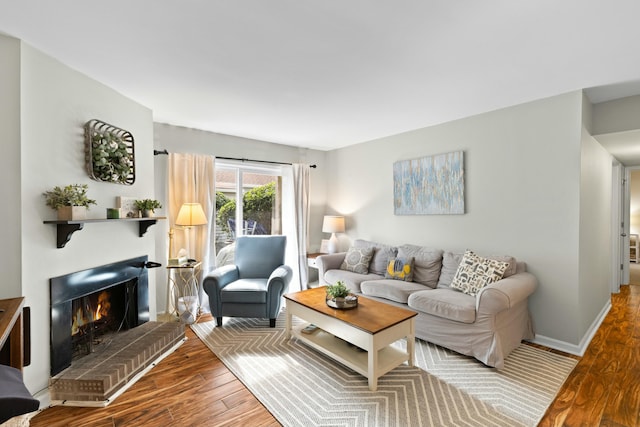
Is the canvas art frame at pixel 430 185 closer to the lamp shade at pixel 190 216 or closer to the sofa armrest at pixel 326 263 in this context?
the sofa armrest at pixel 326 263

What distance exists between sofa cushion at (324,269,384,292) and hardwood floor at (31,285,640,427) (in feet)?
5.49

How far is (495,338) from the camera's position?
237cm

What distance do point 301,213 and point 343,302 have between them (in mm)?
2427

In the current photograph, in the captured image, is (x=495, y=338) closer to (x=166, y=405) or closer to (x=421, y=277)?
(x=421, y=277)

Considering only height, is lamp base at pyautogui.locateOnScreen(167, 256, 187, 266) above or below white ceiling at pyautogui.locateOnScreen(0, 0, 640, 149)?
below

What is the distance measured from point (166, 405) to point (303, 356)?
111 cm

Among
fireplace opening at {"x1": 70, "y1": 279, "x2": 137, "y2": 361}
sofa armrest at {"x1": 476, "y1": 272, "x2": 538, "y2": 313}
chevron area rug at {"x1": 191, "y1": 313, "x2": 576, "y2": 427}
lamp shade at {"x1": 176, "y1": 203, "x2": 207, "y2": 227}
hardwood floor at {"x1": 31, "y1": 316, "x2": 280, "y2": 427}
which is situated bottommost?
hardwood floor at {"x1": 31, "y1": 316, "x2": 280, "y2": 427}

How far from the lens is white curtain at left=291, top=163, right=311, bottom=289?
4711mm

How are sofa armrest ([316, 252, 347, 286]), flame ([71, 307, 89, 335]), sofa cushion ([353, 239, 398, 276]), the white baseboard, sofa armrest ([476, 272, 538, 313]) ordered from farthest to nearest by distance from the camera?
1. sofa armrest ([316, 252, 347, 286])
2. sofa cushion ([353, 239, 398, 276])
3. the white baseboard
4. flame ([71, 307, 89, 335])
5. sofa armrest ([476, 272, 538, 313])

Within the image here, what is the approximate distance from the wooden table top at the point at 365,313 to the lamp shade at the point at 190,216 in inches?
58.8

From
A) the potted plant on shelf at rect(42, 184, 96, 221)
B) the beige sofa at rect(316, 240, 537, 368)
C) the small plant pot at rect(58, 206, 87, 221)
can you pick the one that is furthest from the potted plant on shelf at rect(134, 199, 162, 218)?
the beige sofa at rect(316, 240, 537, 368)

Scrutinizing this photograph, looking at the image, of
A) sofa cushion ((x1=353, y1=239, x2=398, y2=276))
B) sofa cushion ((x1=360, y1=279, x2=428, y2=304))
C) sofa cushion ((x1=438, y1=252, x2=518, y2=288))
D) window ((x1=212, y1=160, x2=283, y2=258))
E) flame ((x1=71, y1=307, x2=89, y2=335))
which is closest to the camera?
flame ((x1=71, y1=307, x2=89, y2=335))

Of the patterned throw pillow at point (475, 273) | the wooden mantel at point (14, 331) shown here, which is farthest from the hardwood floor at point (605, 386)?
the wooden mantel at point (14, 331)

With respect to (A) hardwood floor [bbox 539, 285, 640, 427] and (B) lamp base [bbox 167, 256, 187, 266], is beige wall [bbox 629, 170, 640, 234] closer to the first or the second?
(A) hardwood floor [bbox 539, 285, 640, 427]
